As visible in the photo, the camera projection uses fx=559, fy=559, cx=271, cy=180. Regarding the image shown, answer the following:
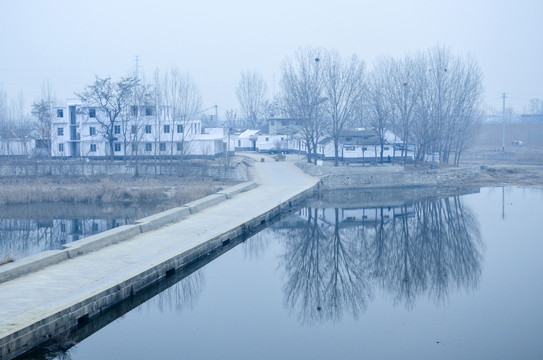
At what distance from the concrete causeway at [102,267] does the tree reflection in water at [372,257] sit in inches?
89.8

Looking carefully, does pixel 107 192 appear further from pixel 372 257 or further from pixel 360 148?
pixel 360 148

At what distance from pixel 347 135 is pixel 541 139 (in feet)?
145

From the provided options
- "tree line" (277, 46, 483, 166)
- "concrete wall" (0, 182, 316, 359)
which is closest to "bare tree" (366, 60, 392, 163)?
"tree line" (277, 46, 483, 166)

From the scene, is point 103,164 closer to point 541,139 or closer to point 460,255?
point 460,255

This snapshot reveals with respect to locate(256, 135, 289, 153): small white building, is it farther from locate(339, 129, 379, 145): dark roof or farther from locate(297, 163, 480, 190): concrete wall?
locate(297, 163, 480, 190): concrete wall

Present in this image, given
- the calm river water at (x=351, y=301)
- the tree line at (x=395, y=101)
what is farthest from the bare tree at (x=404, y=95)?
the calm river water at (x=351, y=301)

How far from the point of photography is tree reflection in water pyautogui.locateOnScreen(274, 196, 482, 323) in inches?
504

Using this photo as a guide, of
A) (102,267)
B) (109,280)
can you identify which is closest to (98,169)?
(102,267)

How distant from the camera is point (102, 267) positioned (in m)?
12.1

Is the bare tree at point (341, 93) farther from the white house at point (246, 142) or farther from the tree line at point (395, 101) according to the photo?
the white house at point (246, 142)

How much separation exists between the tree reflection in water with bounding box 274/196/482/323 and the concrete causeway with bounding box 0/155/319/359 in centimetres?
228

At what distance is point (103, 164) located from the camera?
34375 millimetres

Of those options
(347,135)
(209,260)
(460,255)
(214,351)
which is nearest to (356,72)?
(347,135)

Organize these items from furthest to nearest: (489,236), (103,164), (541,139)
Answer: (541,139) < (103,164) < (489,236)
